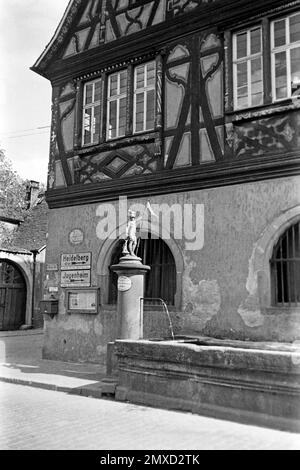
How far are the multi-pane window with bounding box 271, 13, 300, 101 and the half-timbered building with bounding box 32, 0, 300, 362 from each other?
23 mm

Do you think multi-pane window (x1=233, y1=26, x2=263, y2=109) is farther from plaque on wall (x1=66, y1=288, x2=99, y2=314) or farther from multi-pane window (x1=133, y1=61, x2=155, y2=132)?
plaque on wall (x1=66, y1=288, x2=99, y2=314)

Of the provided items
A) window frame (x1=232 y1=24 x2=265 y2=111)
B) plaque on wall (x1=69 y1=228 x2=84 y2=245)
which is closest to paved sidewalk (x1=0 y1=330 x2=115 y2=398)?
plaque on wall (x1=69 y1=228 x2=84 y2=245)

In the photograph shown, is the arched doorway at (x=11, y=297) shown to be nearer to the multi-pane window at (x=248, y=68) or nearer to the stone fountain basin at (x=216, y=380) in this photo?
the multi-pane window at (x=248, y=68)

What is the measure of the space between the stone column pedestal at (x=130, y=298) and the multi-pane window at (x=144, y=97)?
382cm

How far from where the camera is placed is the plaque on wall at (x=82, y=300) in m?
11.7

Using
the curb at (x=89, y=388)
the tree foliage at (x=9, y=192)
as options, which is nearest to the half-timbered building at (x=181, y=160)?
the curb at (x=89, y=388)

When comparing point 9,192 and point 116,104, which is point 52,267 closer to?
point 116,104

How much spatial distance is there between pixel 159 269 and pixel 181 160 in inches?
96.4

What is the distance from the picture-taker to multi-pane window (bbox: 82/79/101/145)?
12.6 meters

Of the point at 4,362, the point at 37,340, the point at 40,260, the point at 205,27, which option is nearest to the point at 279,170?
A: the point at 205,27

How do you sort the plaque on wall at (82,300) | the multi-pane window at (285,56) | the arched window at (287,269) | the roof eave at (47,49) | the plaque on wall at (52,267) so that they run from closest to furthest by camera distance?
1. the arched window at (287,269)
2. the multi-pane window at (285,56)
3. the plaque on wall at (82,300)
4. the plaque on wall at (52,267)
5. the roof eave at (47,49)

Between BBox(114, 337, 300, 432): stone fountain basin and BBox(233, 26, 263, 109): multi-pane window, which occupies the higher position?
BBox(233, 26, 263, 109): multi-pane window

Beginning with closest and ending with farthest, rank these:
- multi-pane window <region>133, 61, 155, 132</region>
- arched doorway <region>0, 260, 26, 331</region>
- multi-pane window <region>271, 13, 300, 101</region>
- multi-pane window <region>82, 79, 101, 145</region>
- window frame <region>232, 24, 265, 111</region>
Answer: multi-pane window <region>271, 13, 300, 101</region> < window frame <region>232, 24, 265, 111</region> < multi-pane window <region>133, 61, 155, 132</region> < multi-pane window <region>82, 79, 101, 145</region> < arched doorway <region>0, 260, 26, 331</region>

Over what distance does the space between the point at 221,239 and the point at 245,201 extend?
89 cm
